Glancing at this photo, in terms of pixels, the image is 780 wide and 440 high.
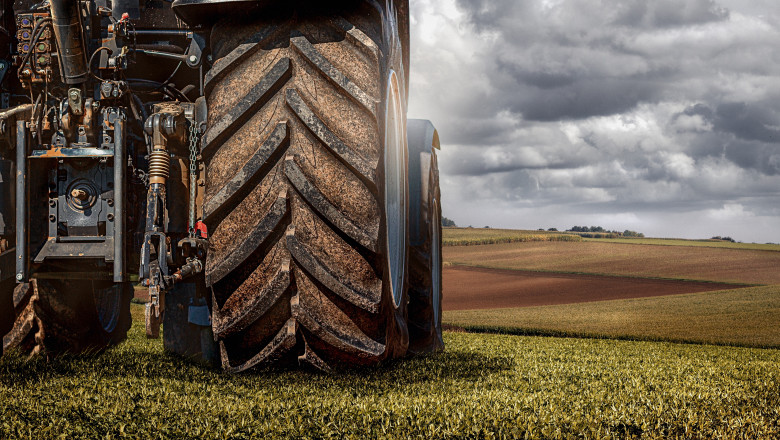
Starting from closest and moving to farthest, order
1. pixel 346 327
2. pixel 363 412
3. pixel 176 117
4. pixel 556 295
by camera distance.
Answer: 1. pixel 363 412
2. pixel 346 327
3. pixel 176 117
4. pixel 556 295

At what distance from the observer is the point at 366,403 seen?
9.74ft

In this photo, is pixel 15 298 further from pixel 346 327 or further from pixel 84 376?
pixel 346 327

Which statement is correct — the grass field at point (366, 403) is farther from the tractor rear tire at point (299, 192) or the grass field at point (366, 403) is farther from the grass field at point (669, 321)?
the grass field at point (669, 321)

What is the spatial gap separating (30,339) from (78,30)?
7.07ft

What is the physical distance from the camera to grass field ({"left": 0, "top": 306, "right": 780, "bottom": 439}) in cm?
264

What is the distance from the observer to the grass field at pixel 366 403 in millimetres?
2645

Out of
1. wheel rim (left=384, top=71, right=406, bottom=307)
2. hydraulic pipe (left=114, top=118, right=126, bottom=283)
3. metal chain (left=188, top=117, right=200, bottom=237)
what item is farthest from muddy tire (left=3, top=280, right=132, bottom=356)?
wheel rim (left=384, top=71, right=406, bottom=307)

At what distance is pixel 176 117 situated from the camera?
366 centimetres

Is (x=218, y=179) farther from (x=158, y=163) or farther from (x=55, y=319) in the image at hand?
(x=55, y=319)

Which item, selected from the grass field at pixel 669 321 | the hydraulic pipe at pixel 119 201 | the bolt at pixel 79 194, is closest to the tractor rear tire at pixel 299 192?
the hydraulic pipe at pixel 119 201

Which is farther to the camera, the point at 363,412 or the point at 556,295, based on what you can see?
the point at 556,295

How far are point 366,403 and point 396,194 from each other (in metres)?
1.87

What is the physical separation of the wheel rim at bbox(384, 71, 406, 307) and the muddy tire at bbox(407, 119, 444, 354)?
276 mm

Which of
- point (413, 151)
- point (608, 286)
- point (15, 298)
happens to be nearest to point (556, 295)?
point (608, 286)
